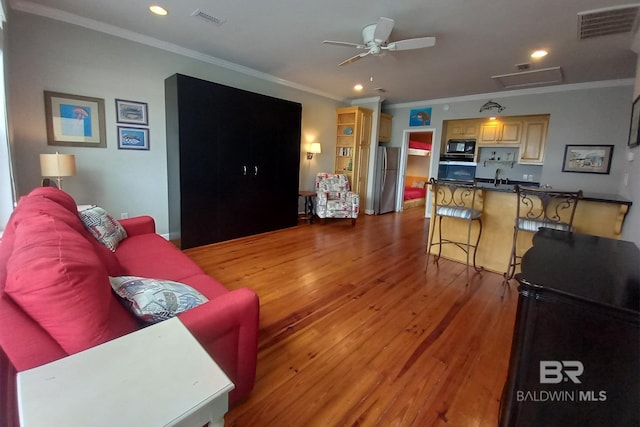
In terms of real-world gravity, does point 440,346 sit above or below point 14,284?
below

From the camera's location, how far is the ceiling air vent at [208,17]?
280 centimetres

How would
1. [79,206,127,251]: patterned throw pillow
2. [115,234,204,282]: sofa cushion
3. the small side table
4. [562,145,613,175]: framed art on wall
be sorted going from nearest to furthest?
1. [115,234,204,282]: sofa cushion
2. [79,206,127,251]: patterned throw pillow
3. [562,145,613,175]: framed art on wall
4. the small side table

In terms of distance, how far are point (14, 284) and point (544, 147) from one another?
6.63 metres

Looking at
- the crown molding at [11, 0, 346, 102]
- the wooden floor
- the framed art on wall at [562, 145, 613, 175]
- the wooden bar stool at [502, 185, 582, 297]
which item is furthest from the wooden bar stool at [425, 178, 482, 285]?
the crown molding at [11, 0, 346, 102]

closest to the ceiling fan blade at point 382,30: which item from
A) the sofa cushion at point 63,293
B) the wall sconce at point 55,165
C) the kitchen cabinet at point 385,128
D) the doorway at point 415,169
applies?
the sofa cushion at point 63,293

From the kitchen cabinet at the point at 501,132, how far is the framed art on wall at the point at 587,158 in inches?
39.7

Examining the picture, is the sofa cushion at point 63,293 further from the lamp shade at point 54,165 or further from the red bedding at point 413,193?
the red bedding at point 413,193

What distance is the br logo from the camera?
3.06 ft

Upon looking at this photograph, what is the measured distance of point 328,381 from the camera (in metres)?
1.61

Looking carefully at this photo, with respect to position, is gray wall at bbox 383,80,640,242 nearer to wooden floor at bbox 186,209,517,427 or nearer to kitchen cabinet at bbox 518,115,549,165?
kitchen cabinet at bbox 518,115,549,165

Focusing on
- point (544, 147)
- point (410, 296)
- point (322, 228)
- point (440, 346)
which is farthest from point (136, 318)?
point (544, 147)

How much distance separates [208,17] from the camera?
9.46 ft

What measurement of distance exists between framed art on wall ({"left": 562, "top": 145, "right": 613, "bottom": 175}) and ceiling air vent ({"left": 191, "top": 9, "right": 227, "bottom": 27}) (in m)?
5.43

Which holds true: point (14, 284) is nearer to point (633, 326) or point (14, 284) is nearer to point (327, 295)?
point (633, 326)
